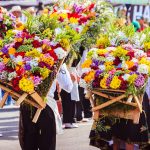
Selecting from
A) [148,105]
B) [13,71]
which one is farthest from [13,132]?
[13,71]

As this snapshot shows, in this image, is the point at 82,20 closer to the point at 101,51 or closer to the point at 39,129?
the point at 101,51

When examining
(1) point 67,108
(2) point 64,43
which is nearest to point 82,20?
(1) point 67,108

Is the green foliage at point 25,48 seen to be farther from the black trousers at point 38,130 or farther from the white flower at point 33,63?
the black trousers at point 38,130

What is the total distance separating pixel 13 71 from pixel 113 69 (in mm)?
1249

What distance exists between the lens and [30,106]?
7410mm

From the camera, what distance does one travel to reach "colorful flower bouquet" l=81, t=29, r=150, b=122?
293 inches

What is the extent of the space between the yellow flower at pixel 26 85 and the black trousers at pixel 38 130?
0.46 meters

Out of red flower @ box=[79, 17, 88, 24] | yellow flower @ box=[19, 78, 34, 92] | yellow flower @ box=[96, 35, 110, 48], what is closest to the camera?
yellow flower @ box=[19, 78, 34, 92]

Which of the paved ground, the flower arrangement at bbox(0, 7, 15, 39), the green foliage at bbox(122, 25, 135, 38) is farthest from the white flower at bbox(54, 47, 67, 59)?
the paved ground

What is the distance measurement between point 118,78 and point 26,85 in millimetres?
1145

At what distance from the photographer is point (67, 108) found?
38.0 ft

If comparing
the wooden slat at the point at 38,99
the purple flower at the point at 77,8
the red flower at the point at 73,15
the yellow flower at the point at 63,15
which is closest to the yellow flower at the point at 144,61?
the wooden slat at the point at 38,99

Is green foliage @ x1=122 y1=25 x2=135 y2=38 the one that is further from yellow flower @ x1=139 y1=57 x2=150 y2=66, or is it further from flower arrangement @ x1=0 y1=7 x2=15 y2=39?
flower arrangement @ x1=0 y1=7 x2=15 y2=39

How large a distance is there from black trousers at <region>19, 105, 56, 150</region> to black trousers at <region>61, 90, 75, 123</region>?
13.0 ft
